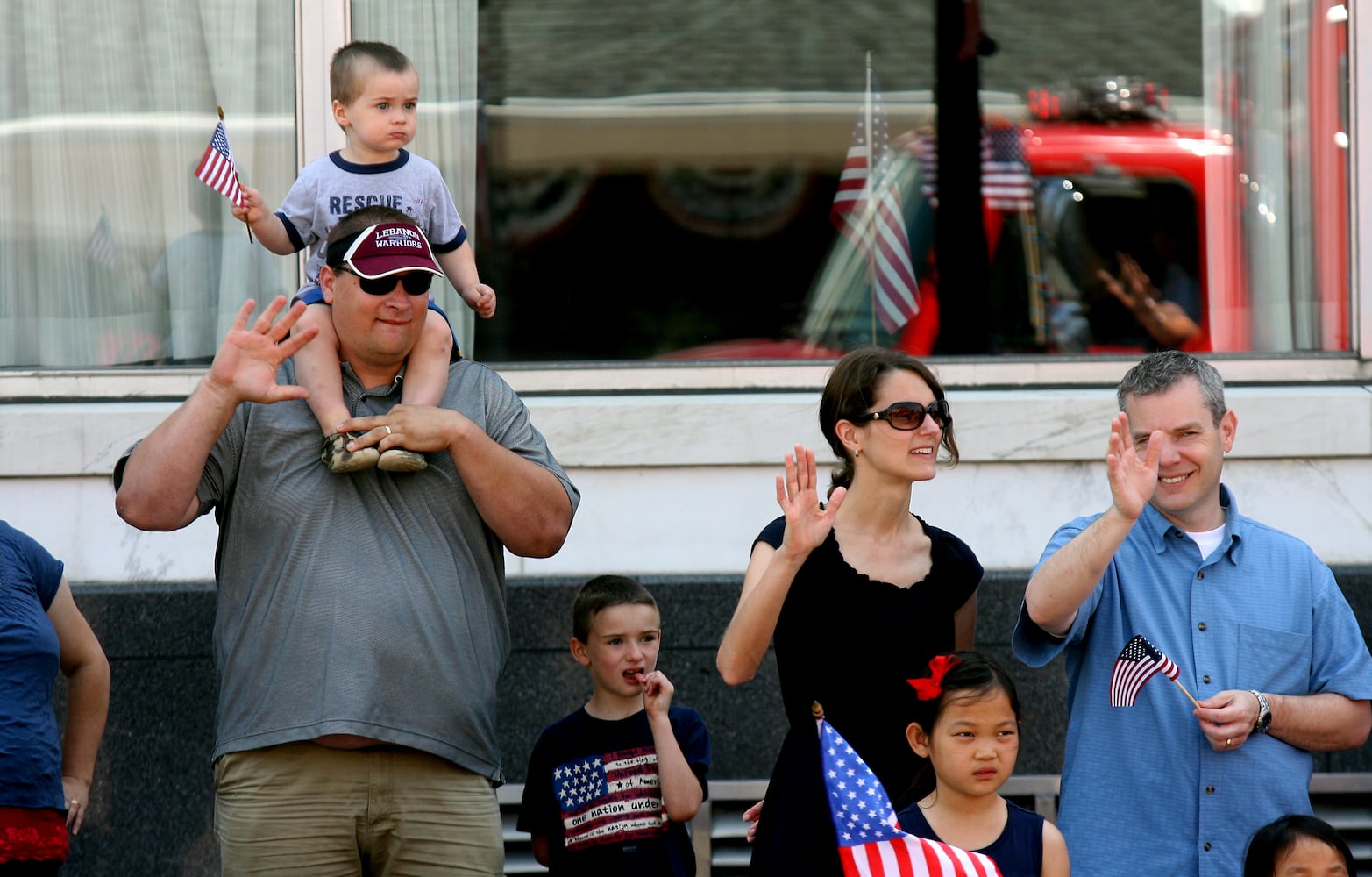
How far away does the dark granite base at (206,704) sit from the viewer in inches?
215

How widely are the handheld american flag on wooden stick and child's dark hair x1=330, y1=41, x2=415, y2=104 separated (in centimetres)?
249

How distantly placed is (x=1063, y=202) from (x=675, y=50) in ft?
5.30

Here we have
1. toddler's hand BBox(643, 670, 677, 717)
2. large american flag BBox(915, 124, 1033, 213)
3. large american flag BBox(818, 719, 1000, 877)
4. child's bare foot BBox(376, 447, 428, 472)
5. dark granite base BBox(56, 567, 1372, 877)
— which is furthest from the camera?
large american flag BBox(915, 124, 1033, 213)

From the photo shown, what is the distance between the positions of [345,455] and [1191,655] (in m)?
1.98

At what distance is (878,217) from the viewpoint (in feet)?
20.3

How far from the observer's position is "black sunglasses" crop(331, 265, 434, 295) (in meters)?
3.78

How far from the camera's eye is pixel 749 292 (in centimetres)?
617

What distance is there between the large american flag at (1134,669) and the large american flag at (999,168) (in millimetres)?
2894

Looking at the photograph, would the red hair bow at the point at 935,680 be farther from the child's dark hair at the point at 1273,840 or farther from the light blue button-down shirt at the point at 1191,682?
the child's dark hair at the point at 1273,840

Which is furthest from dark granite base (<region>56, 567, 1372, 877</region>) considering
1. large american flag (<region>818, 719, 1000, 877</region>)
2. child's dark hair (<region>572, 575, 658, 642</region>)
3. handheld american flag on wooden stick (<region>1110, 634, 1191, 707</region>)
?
large american flag (<region>818, 719, 1000, 877</region>)

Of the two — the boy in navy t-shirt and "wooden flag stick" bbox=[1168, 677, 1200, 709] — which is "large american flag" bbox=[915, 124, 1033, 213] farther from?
"wooden flag stick" bbox=[1168, 677, 1200, 709]

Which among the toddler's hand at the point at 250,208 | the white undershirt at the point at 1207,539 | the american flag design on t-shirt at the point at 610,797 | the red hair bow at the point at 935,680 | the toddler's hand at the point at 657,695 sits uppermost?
the toddler's hand at the point at 250,208

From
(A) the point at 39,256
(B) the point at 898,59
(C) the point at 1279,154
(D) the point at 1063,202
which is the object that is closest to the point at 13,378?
(A) the point at 39,256

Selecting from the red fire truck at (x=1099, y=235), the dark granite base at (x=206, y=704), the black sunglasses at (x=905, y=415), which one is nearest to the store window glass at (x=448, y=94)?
the red fire truck at (x=1099, y=235)
